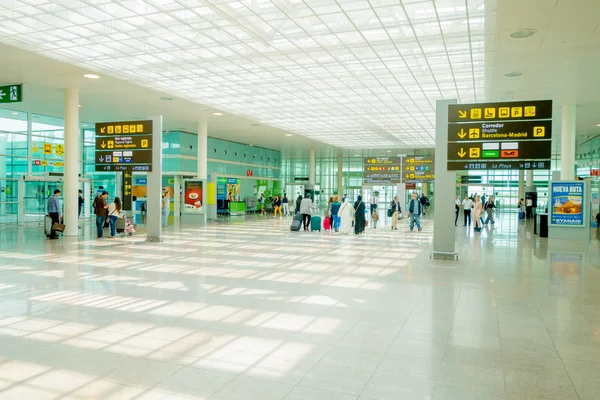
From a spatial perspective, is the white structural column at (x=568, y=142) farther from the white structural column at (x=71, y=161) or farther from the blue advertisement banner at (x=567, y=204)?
the white structural column at (x=71, y=161)

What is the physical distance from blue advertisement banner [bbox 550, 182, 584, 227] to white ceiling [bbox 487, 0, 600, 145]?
12.3 ft

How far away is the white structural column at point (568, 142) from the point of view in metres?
21.3

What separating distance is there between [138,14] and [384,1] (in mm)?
6369

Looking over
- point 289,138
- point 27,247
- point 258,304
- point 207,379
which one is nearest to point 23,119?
point 27,247

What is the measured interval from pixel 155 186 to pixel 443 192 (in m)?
10.1

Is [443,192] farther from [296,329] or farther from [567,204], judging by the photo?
[567,204]

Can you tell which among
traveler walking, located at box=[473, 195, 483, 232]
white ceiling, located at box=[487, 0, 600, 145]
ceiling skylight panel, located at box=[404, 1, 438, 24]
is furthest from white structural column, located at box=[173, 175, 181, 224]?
ceiling skylight panel, located at box=[404, 1, 438, 24]

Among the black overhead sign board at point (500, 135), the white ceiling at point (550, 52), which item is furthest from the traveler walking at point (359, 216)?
the black overhead sign board at point (500, 135)

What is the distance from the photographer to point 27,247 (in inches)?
616

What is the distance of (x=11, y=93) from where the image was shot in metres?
18.5

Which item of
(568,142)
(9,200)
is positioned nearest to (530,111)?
(568,142)

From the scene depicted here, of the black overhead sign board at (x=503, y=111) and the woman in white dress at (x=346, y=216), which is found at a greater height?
the black overhead sign board at (x=503, y=111)

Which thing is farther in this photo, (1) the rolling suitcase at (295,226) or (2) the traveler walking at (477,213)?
(2) the traveler walking at (477,213)

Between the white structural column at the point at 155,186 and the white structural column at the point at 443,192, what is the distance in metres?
9.73
